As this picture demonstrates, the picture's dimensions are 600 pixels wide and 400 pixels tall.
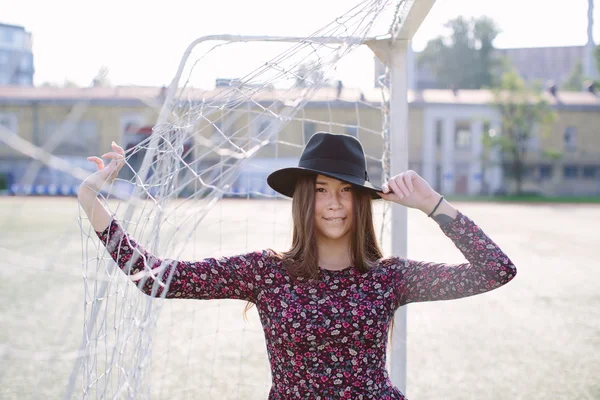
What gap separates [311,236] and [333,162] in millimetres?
234

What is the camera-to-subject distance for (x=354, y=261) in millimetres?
1833

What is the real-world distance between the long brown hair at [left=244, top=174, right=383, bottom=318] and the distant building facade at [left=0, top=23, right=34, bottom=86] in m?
0.88

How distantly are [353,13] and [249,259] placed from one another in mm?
1033

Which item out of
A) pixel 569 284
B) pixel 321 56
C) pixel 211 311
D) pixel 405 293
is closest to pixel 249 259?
pixel 405 293

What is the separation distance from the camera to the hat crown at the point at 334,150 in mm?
1861

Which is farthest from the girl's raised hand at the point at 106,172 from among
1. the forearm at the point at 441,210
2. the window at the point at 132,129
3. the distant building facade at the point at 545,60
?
the distant building facade at the point at 545,60

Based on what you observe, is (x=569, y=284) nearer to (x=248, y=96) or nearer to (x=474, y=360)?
(x=474, y=360)

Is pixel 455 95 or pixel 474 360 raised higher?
pixel 455 95

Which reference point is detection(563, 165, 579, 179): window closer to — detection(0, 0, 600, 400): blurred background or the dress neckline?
detection(0, 0, 600, 400): blurred background

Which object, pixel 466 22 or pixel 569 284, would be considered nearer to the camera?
pixel 569 284

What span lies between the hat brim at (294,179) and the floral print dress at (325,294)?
250mm

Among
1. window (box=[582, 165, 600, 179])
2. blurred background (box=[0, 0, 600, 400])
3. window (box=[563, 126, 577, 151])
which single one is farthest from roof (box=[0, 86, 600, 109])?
window (box=[582, 165, 600, 179])

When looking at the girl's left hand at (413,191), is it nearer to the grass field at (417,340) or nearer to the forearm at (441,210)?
the forearm at (441,210)

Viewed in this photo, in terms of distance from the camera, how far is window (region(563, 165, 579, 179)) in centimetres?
3222
